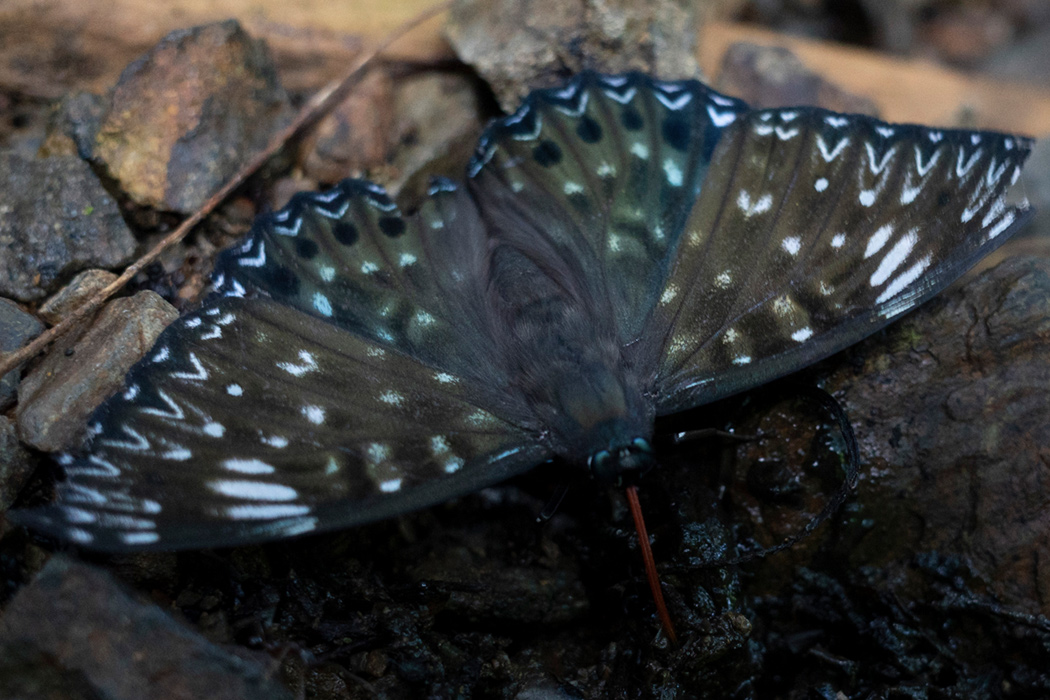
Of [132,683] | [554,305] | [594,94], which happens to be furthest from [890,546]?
[132,683]

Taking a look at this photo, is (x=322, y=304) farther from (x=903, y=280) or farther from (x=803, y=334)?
(x=903, y=280)

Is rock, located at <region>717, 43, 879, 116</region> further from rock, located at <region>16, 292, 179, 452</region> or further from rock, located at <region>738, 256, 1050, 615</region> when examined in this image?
rock, located at <region>16, 292, 179, 452</region>

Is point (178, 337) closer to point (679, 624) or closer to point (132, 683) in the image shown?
point (132, 683)

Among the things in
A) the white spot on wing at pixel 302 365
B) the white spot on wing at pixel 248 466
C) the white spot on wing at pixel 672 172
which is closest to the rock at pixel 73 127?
the white spot on wing at pixel 302 365

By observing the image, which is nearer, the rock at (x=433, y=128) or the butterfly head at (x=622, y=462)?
the butterfly head at (x=622, y=462)

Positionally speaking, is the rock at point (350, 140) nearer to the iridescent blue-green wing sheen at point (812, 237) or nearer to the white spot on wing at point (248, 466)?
the iridescent blue-green wing sheen at point (812, 237)
